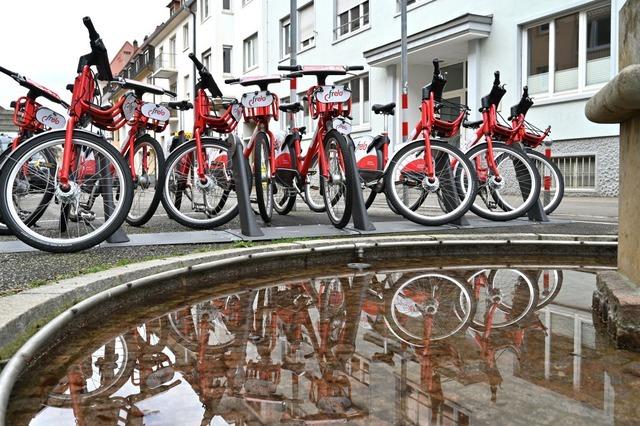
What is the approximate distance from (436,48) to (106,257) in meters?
13.6

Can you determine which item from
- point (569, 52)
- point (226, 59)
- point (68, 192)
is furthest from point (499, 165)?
point (226, 59)

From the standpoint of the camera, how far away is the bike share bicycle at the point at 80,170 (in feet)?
13.0

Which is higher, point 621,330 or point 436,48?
point 436,48

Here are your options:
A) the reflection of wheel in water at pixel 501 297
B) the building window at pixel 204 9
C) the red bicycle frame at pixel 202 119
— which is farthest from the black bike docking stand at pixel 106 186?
the building window at pixel 204 9

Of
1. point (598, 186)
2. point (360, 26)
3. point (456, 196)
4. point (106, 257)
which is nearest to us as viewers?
point (106, 257)

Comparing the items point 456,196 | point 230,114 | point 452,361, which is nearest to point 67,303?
point 452,361

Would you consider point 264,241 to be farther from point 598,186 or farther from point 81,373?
point 598,186

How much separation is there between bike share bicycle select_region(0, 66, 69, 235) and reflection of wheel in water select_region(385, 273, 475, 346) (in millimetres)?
2618

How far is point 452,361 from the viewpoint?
2080 millimetres

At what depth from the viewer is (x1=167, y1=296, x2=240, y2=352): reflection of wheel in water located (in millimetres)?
2363

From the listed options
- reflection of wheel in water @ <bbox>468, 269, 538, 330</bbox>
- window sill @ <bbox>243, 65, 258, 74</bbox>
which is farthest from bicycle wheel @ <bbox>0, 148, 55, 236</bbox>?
window sill @ <bbox>243, 65, 258, 74</bbox>

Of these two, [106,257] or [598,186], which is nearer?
[106,257]

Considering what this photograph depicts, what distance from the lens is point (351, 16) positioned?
67.5ft

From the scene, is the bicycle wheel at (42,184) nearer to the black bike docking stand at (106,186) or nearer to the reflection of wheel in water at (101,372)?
the black bike docking stand at (106,186)
